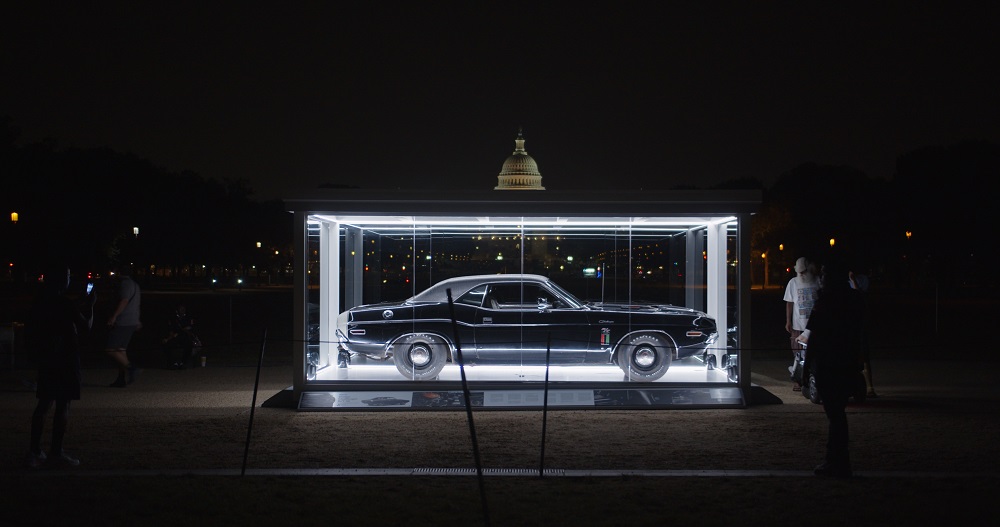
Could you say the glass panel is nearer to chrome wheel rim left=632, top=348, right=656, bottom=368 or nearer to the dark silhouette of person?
chrome wheel rim left=632, top=348, right=656, bottom=368

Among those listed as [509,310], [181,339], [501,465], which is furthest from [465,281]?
[181,339]

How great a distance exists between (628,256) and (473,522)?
7580 mm

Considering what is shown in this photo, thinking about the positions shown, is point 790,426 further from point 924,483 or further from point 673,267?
point 673,267

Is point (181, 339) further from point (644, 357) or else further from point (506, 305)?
point (644, 357)

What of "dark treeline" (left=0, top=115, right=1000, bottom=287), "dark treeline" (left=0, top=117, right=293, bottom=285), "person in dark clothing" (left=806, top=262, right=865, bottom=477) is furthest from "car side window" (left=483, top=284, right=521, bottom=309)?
"dark treeline" (left=0, top=115, right=1000, bottom=287)

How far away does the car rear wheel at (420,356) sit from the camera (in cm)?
1318

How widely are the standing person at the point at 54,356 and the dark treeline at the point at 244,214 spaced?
4640 centimetres

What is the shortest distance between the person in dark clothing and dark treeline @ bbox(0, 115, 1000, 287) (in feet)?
145

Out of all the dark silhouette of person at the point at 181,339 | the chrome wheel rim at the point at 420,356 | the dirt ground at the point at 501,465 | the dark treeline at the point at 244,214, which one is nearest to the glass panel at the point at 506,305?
the chrome wheel rim at the point at 420,356

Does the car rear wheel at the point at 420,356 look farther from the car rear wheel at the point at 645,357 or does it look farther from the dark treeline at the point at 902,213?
the dark treeline at the point at 902,213

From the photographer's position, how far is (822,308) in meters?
8.24

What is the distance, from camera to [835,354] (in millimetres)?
8125

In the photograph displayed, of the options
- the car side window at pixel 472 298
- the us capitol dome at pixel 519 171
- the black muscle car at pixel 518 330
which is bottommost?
the black muscle car at pixel 518 330

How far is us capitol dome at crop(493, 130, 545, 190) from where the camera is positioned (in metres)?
80.9
